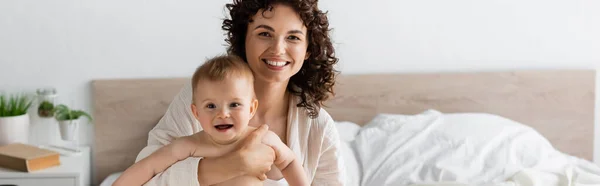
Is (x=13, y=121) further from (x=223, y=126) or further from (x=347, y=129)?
(x=223, y=126)

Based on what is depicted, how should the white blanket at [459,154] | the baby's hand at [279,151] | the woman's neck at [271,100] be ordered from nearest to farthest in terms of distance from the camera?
the baby's hand at [279,151] → the woman's neck at [271,100] → the white blanket at [459,154]

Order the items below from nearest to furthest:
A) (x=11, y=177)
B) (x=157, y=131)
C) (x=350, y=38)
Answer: (x=157, y=131) < (x=11, y=177) < (x=350, y=38)

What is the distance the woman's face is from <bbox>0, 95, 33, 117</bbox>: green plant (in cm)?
164

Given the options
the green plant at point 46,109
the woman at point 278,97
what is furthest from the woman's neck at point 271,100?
the green plant at point 46,109

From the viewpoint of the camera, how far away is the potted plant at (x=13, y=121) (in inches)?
114

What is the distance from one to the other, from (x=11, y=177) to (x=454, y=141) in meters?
1.64

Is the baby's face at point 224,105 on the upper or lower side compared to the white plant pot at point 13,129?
upper

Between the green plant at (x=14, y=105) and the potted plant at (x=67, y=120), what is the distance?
0.14 meters

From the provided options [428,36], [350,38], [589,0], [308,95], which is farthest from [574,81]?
[308,95]

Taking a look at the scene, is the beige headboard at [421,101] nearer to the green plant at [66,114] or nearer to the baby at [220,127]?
the green plant at [66,114]

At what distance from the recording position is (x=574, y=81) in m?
3.31

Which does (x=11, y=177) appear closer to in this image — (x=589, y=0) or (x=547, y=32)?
(x=547, y=32)

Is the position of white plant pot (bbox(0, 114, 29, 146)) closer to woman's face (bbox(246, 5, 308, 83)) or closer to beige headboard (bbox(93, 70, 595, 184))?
beige headboard (bbox(93, 70, 595, 184))

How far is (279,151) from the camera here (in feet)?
5.28
